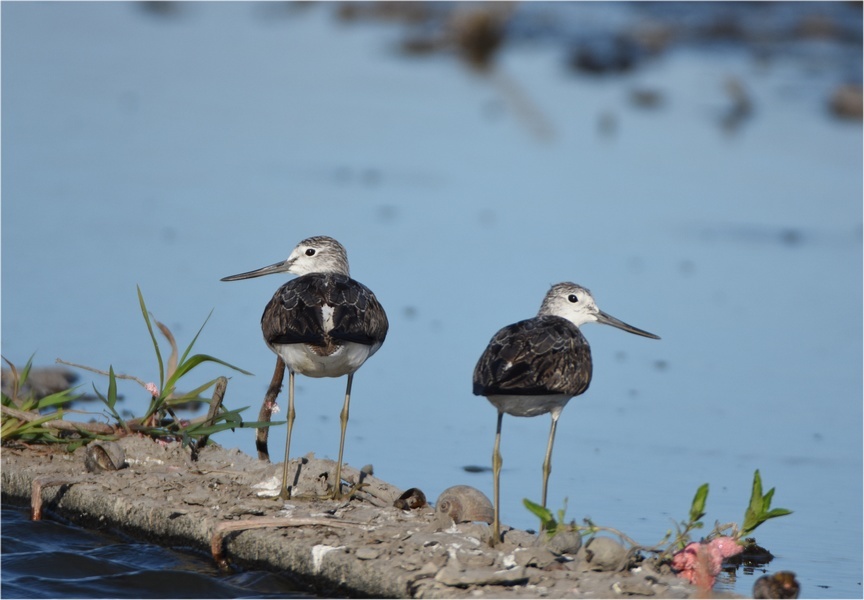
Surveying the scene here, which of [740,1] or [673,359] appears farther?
[740,1]

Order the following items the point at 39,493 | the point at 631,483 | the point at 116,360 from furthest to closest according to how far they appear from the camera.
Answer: the point at 116,360
the point at 631,483
the point at 39,493

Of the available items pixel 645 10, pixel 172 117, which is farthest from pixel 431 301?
pixel 645 10

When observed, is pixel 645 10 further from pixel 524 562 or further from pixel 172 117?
pixel 524 562

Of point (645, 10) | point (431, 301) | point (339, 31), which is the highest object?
point (645, 10)

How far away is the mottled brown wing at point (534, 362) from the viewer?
6.44 metres

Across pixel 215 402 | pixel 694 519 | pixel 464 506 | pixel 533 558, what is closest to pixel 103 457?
pixel 215 402

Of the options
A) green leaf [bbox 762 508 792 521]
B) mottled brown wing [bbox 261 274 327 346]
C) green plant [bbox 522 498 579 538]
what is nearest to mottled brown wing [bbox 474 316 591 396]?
green plant [bbox 522 498 579 538]

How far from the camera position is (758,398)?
952cm

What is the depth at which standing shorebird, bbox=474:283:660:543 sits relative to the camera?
6438mm

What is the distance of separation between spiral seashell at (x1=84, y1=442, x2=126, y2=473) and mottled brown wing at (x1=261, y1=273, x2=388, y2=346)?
100 centimetres

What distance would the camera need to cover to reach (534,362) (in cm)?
660

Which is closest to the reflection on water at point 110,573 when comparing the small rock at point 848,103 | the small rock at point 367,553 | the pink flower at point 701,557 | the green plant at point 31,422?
the small rock at point 367,553

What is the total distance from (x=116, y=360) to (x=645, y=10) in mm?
18071

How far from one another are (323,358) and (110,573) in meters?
1.41
